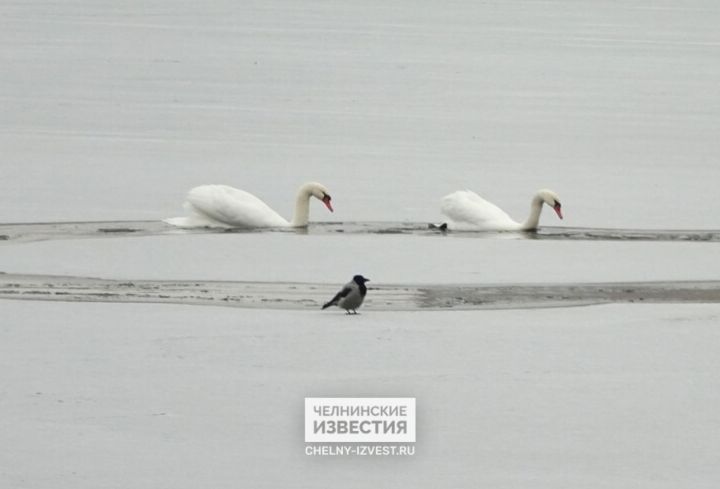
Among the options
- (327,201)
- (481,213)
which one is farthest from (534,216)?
(327,201)

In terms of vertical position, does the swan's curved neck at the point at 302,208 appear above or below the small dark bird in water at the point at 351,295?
above

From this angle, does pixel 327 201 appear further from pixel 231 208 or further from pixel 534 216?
pixel 534 216

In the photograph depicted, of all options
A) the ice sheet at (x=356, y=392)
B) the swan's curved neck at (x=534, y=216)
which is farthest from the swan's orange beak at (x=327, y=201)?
the ice sheet at (x=356, y=392)

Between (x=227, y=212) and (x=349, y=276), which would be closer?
(x=349, y=276)

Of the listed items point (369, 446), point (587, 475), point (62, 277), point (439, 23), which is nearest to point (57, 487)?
point (369, 446)

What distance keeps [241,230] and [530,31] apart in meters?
25.3

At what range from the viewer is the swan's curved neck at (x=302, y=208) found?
12.6m

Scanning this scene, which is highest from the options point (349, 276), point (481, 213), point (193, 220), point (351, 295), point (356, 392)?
point (481, 213)

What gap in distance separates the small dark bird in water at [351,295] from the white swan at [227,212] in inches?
127

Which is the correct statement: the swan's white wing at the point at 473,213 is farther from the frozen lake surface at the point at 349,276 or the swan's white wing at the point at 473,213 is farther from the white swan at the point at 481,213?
the frozen lake surface at the point at 349,276

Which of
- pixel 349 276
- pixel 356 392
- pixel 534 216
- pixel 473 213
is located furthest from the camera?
pixel 534 216

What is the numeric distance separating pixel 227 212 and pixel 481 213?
1.77m

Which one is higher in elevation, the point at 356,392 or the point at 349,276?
the point at 349,276

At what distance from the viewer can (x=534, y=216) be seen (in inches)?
506
